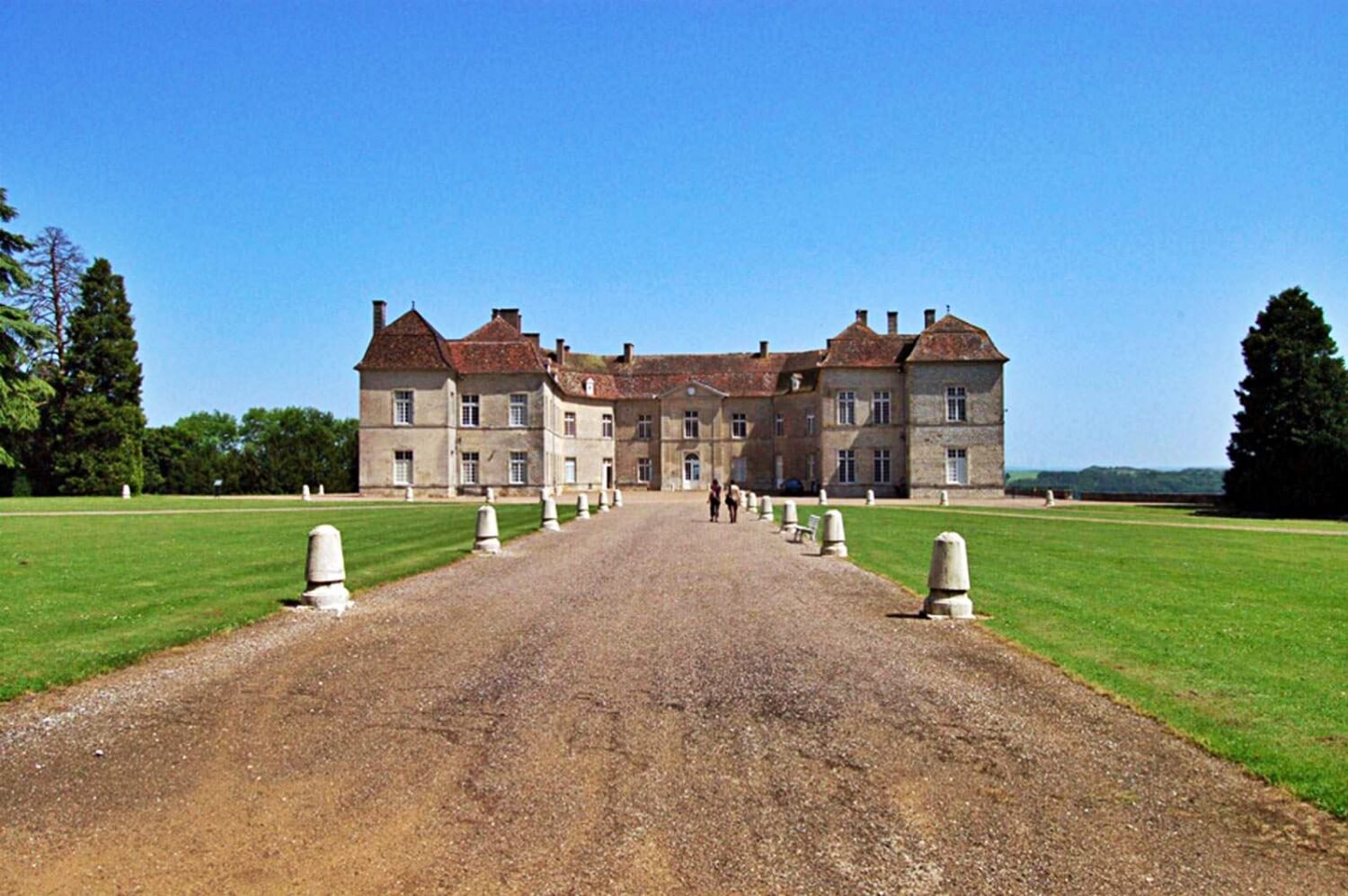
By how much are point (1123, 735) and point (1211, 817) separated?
58.2 inches

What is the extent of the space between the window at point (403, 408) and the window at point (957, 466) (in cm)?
3224

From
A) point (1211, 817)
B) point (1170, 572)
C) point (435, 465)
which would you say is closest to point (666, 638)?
point (1211, 817)

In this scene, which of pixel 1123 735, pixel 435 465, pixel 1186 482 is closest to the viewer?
pixel 1123 735

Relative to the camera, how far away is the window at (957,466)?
61062mm

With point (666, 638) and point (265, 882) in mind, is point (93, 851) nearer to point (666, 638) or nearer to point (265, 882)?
point (265, 882)

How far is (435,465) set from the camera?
60906 millimetres

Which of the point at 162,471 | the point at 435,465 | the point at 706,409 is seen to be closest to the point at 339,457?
the point at 435,465

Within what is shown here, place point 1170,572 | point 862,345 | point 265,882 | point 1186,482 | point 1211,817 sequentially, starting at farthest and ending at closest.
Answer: point 1186,482, point 862,345, point 1170,572, point 1211,817, point 265,882

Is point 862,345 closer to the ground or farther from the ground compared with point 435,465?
farther from the ground

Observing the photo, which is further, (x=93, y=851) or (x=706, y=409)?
(x=706, y=409)

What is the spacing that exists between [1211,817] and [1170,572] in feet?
42.1

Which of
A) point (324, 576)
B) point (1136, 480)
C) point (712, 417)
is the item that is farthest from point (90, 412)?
point (1136, 480)

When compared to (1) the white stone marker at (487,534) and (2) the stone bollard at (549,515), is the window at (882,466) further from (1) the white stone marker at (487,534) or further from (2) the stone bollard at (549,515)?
(1) the white stone marker at (487,534)

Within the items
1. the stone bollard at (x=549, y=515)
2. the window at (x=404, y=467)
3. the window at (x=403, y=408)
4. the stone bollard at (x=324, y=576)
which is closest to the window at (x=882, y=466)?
the window at (x=404, y=467)
